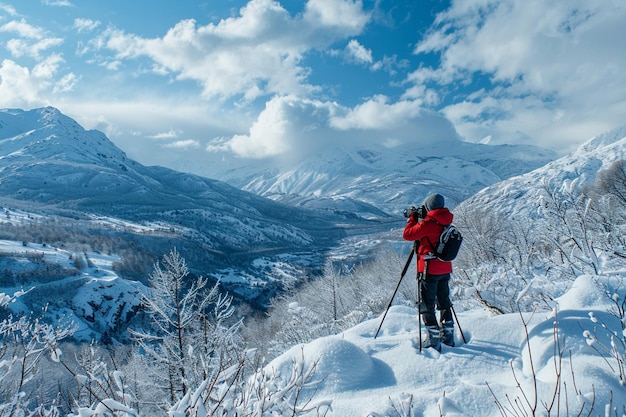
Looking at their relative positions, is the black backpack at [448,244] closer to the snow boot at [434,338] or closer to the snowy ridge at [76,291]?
the snow boot at [434,338]

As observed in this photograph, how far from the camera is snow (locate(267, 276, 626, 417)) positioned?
144 inches

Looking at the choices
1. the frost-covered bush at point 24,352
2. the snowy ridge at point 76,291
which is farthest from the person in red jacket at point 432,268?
the snowy ridge at point 76,291

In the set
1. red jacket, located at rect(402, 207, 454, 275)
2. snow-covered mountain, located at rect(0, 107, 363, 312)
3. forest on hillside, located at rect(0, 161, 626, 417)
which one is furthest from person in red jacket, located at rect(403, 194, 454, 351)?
snow-covered mountain, located at rect(0, 107, 363, 312)

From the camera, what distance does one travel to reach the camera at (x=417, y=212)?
5.80 m

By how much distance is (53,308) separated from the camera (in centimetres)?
6012

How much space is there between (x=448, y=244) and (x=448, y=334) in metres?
1.38

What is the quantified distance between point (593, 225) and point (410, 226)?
6.95 meters

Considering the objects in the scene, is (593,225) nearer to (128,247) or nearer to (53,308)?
(53,308)

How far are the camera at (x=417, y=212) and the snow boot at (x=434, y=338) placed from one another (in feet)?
5.83

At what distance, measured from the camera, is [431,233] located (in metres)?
5.56

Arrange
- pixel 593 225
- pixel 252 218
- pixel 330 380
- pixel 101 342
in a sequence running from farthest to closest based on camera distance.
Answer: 1. pixel 252 218
2. pixel 101 342
3. pixel 593 225
4. pixel 330 380

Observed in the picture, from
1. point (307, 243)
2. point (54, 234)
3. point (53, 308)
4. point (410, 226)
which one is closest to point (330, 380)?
point (410, 226)

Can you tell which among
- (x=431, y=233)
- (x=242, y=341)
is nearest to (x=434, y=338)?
(x=431, y=233)

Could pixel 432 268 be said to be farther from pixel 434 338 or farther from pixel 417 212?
pixel 434 338
